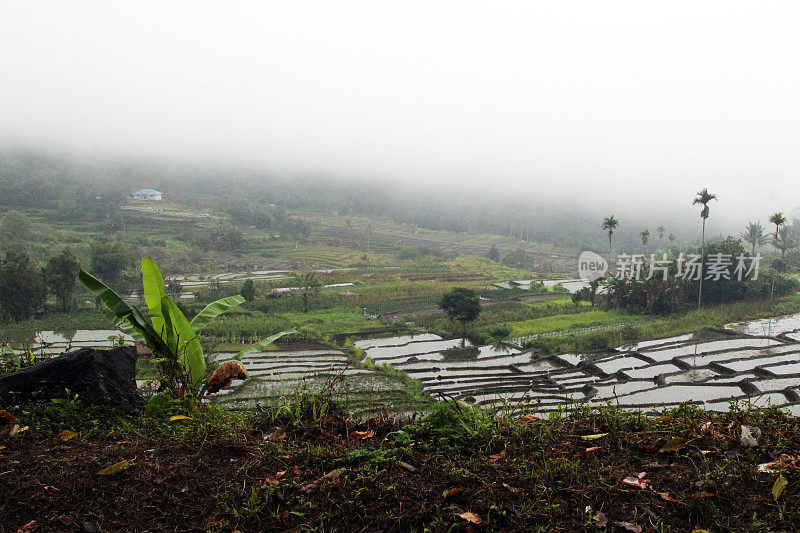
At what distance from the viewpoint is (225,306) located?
524cm

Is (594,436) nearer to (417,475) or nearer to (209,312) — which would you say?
(417,475)

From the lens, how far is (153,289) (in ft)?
15.6

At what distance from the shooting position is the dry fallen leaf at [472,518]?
2.10 metres

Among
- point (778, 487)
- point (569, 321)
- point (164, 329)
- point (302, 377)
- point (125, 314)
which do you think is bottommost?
point (569, 321)

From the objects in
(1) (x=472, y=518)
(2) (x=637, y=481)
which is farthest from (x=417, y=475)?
(2) (x=637, y=481)

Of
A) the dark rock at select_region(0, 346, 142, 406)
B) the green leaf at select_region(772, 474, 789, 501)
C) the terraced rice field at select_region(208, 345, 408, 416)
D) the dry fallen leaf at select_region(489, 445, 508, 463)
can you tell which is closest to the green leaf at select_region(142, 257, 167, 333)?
the dark rock at select_region(0, 346, 142, 406)

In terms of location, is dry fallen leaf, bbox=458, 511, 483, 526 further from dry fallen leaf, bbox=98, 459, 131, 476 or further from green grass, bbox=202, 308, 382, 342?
green grass, bbox=202, 308, 382, 342

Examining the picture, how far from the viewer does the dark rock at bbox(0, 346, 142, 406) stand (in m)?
3.88

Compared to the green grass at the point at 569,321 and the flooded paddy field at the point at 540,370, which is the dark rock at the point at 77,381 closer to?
the flooded paddy field at the point at 540,370

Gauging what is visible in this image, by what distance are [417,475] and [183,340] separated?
3157 mm

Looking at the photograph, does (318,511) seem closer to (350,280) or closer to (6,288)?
(6,288)

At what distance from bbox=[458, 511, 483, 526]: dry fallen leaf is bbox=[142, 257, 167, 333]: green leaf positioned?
3.80 metres

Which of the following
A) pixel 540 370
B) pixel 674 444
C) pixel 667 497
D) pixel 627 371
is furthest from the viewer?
pixel 540 370

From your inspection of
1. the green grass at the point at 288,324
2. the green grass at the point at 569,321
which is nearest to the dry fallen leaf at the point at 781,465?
the green grass at the point at 288,324
